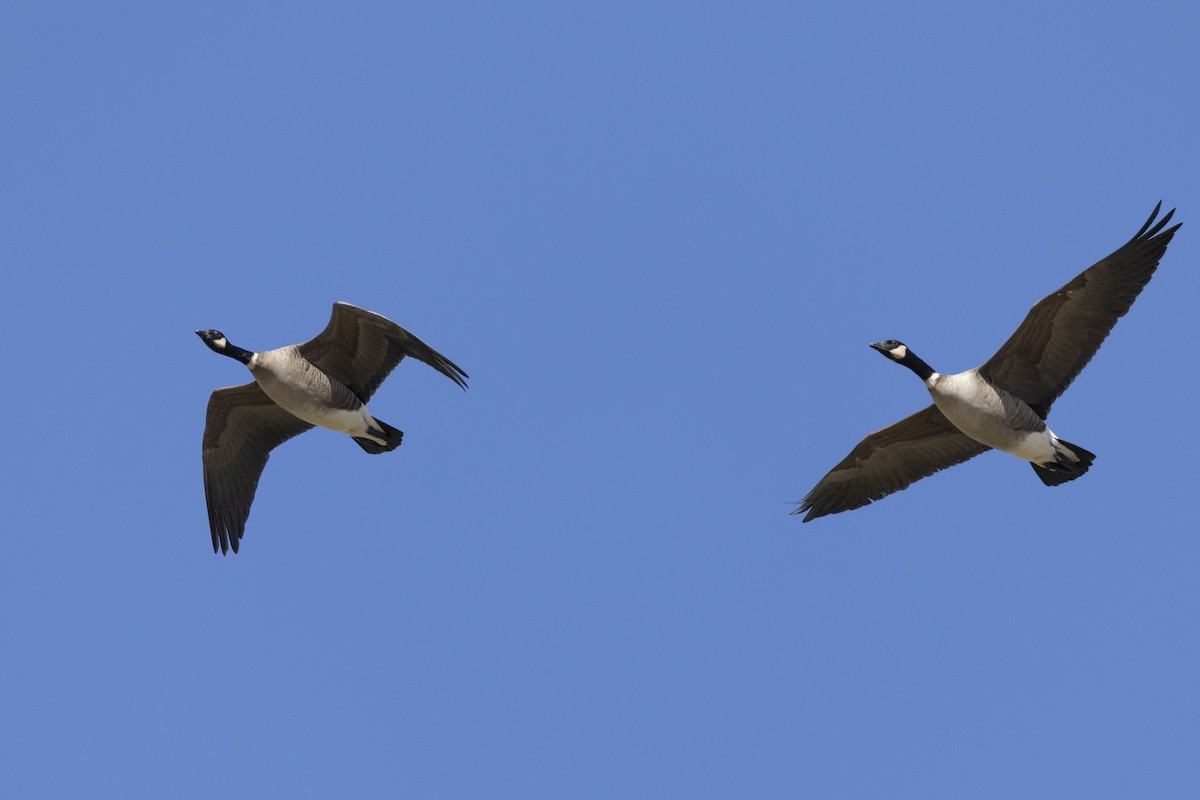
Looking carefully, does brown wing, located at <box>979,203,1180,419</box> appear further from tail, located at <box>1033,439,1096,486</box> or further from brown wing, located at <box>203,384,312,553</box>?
brown wing, located at <box>203,384,312,553</box>

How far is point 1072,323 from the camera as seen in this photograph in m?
17.2

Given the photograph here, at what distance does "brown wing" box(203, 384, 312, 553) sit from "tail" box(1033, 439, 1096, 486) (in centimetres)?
1034

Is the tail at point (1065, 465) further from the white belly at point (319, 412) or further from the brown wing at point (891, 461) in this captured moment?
the white belly at point (319, 412)

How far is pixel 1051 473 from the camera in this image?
17969 mm

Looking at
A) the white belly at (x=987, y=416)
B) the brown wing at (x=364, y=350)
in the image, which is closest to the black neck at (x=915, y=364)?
the white belly at (x=987, y=416)

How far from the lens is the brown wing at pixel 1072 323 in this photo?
16.9m

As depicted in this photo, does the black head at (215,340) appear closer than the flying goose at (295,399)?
No

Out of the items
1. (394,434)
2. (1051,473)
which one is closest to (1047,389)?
(1051,473)

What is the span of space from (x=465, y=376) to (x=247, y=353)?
2.93m

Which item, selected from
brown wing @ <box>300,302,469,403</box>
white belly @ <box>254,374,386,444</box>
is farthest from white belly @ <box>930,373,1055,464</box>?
white belly @ <box>254,374,386,444</box>

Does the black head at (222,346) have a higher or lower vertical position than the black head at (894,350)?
higher

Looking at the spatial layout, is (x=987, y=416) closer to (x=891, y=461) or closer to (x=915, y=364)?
(x=915, y=364)

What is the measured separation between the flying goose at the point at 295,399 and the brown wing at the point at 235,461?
0.05 feet

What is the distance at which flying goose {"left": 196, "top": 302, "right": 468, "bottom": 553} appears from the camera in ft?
59.4
